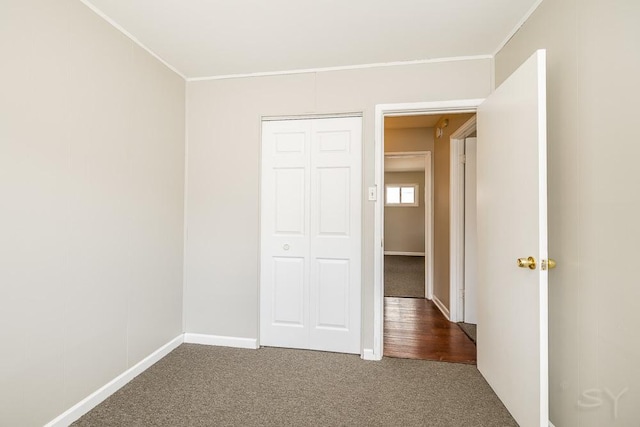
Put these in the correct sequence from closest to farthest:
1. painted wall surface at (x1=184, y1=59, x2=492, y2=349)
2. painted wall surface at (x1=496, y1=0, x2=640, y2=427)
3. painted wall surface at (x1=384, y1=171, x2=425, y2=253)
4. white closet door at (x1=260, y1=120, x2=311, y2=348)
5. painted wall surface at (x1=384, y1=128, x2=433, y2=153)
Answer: painted wall surface at (x1=496, y1=0, x2=640, y2=427), painted wall surface at (x1=184, y1=59, x2=492, y2=349), white closet door at (x1=260, y1=120, x2=311, y2=348), painted wall surface at (x1=384, y1=128, x2=433, y2=153), painted wall surface at (x1=384, y1=171, x2=425, y2=253)

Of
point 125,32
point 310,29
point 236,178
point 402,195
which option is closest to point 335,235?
point 236,178

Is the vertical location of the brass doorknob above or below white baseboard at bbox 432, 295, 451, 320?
above

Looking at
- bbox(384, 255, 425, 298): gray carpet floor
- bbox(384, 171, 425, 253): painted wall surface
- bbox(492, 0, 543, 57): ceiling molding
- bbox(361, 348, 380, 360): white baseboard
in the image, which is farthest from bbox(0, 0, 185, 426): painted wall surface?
bbox(384, 171, 425, 253): painted wall surface

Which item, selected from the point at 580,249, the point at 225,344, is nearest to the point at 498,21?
the point at 580,249

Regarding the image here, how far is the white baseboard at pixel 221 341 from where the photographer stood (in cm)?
265

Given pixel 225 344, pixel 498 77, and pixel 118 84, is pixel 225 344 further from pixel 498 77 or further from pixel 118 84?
pixel 498 77

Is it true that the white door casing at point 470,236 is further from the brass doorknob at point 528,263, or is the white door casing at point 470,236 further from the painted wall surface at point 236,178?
the brass doorknob at point 528,263

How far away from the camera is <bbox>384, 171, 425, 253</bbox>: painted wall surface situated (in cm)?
886

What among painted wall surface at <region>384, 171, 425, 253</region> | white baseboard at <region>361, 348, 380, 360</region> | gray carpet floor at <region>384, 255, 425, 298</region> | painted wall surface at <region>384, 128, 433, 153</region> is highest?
painted wall surface at <region>384, 128, 433, 153</region>

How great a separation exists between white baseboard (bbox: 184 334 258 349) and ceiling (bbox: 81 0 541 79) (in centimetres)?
238

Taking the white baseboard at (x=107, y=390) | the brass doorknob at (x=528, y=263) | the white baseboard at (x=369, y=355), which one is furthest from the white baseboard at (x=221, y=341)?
the brass doorknob at (x=528, y=263)

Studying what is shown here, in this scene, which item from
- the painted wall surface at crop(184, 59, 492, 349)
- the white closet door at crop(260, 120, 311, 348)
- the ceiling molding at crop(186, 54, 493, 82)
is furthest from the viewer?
the white closet door at crop(260, 120, 311, 348)

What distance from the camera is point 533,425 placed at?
1.52 metres

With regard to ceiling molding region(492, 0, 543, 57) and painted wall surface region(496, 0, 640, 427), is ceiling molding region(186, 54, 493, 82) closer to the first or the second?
ceiling molding region(492, 0, 543, 57)
